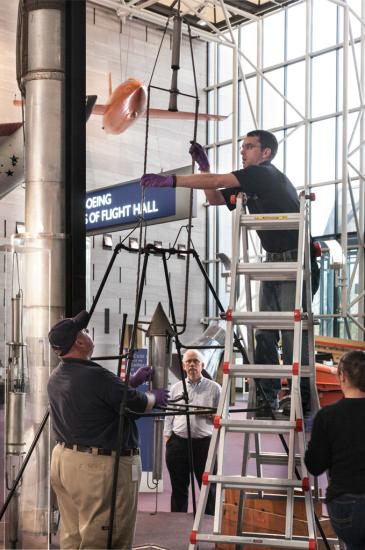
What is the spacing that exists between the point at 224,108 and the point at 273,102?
2741 mm

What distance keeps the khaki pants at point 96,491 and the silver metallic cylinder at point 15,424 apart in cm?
105

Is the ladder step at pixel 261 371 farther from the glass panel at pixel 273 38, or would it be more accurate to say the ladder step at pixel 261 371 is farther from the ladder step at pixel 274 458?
the glass panel at pixel 273 38

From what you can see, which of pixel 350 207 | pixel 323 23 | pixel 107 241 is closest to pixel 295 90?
pixel 323 23

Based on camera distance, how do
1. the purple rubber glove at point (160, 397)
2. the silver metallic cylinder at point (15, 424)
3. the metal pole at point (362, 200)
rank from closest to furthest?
the purple rubber glove at point (160, 397) → the silver metallic cylinder at point (15, 424) → the metal pole at point (362, 200)

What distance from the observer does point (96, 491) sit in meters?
5.12

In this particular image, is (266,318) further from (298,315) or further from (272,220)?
(272,220)

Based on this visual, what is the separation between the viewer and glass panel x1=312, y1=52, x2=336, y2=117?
23.0 metres

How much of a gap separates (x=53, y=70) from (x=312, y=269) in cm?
263

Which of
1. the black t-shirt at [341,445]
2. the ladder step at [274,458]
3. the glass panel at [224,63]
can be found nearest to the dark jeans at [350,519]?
the black t-shirt at [341,445]

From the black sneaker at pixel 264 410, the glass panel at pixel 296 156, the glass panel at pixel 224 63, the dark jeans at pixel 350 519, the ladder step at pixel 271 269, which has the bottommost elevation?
the dark jeans at pixel 350 519

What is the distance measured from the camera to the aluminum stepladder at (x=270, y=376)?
441cm

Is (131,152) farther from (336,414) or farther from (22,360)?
(336,414)

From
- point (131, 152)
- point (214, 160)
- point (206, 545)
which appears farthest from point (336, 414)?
point (214, 160)

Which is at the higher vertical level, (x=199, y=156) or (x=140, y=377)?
(x=199, y=156)
